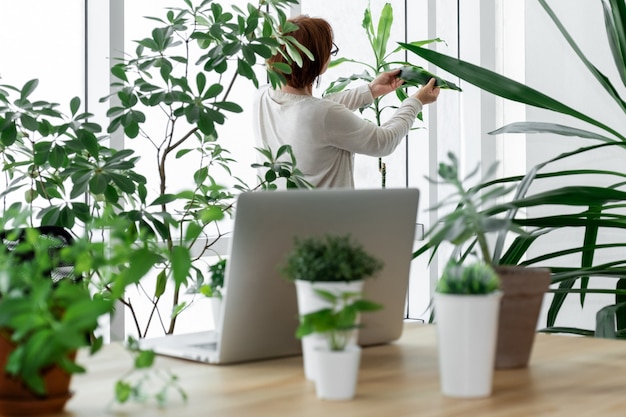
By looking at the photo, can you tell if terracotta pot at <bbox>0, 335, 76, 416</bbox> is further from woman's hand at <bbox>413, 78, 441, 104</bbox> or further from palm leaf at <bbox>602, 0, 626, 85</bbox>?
woman's hand at <bbox>413, 78, 441, 104</bbox>

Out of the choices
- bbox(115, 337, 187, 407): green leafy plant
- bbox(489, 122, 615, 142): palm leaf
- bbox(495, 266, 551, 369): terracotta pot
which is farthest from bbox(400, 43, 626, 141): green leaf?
bbox(115, 337, 187, 407): green leafy plant

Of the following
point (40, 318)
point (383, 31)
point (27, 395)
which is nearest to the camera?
point (40, 318)

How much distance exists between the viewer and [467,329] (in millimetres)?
1155

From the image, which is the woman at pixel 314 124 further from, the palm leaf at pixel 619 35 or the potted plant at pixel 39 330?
the potted plant at pixel 39 330

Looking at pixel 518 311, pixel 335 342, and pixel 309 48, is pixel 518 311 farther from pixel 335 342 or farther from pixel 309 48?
pixel 309 48

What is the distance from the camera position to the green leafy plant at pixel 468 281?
3.83 ft

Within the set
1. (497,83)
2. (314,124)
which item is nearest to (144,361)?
(497,83)

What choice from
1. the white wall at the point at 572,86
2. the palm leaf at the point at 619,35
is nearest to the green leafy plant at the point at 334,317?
the palm leaf at the point at 619,35

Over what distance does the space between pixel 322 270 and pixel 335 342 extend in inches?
3.6

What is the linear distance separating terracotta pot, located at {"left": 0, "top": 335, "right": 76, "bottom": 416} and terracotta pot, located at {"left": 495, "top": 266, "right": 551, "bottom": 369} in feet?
2.03

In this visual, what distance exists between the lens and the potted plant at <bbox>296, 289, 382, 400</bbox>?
1.12m

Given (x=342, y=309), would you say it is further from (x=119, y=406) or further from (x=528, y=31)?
(x=528, y=31)

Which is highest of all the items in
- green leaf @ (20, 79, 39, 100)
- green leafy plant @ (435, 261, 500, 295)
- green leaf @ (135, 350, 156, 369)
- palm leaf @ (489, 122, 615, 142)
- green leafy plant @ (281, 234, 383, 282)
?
green leaf @ (20, 79, 39, 100)

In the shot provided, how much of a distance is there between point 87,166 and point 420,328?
1.10 meters
